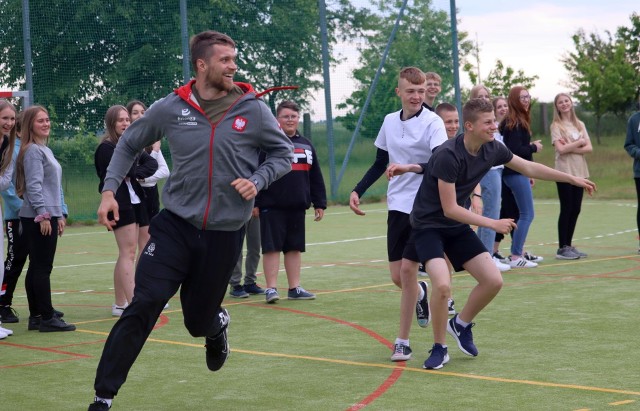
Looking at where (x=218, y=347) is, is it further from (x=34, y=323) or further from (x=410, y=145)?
(x=34, y=323)

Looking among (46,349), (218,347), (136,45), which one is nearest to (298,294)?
(46,349)

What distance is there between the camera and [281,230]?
421 inches

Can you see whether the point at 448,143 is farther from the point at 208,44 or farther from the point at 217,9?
the point at 217,9

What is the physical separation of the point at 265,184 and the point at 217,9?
63.8 feet

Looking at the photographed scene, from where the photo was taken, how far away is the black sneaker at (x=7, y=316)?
9672 millimetres

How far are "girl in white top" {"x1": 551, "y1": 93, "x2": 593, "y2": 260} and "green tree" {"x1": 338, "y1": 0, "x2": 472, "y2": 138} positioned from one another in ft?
39.8

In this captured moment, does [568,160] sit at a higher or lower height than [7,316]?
higher

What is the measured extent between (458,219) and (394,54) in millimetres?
20148

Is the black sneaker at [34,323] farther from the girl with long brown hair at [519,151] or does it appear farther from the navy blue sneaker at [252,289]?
the girl with long brown hair at [519,151]

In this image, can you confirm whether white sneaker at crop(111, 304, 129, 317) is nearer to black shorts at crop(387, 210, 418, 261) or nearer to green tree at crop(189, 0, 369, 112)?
black shorts at crop(387, 210, 418, 261)

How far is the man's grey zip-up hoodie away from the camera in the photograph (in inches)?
239

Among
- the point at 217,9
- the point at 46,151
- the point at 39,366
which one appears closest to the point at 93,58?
the point at 217,9

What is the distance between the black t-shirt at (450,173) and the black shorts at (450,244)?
0.16ft

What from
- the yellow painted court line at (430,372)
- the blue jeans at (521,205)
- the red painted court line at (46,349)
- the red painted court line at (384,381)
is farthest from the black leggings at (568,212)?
the red painted court line at (46,349)
